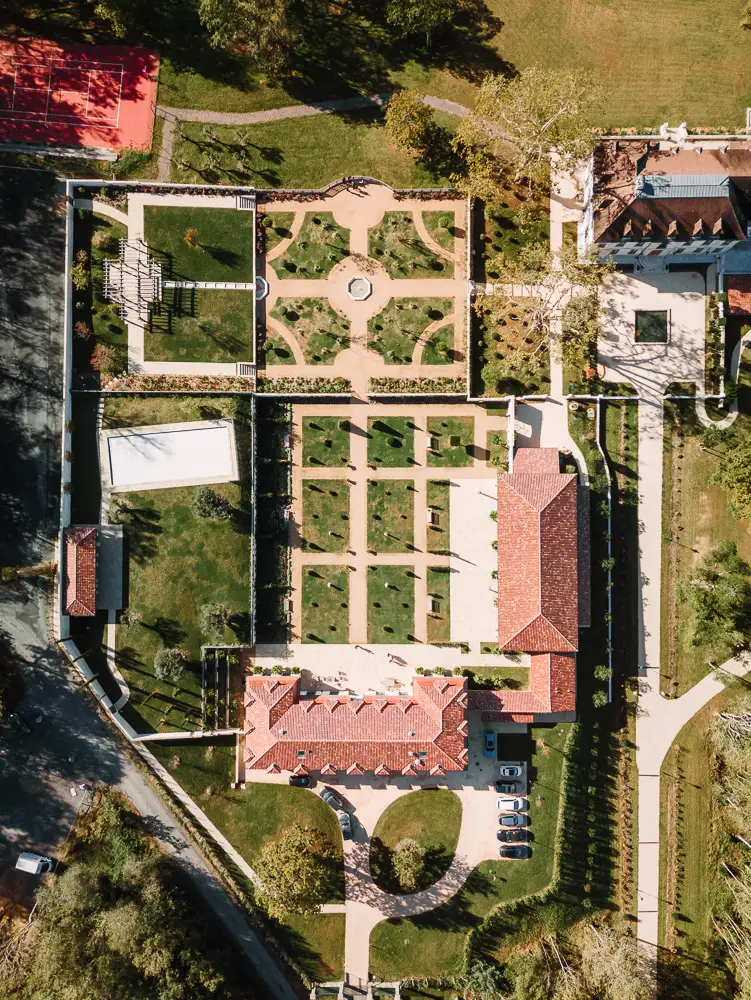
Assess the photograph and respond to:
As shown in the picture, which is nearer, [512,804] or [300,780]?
[512,804]

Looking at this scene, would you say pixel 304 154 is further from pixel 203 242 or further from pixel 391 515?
pixel 391 515

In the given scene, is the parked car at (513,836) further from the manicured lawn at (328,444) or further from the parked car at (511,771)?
the manicured lawn at (328,444)

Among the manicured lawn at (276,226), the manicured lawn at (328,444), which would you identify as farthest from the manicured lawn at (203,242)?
the manicured lawn at (328,444)

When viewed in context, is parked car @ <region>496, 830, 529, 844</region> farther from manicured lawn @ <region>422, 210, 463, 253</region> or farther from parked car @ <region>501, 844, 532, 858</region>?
manicured lawn @ <region>422, 210, 463, 253</region>

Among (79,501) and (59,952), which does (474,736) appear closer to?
(59,952)

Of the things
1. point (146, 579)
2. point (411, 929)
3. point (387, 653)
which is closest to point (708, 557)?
point (387, 653)

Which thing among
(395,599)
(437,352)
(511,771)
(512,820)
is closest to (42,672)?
(395,599)
